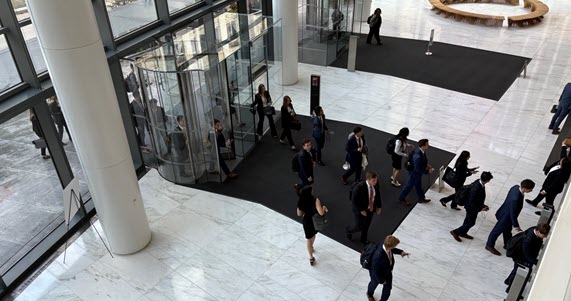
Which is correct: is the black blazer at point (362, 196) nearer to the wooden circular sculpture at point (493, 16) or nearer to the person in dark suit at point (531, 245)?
the person in dark suit at point (531, 245)

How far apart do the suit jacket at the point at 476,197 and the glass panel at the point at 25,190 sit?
7334mm

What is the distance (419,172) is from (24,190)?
737cm

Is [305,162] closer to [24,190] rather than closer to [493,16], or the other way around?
[24,190]

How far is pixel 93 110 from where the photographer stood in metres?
6.07

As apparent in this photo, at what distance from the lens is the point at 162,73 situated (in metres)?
8.10

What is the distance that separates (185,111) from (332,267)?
3995 mm

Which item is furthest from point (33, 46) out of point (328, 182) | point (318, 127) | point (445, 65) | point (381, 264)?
point (445, 65)

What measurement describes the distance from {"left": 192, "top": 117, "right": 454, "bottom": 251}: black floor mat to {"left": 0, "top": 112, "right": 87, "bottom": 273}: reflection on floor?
2734 mm

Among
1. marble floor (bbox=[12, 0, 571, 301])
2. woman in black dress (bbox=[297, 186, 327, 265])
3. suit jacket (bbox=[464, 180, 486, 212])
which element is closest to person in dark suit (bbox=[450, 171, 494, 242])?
suit jacket (bbox=[464, 180, 486, 212])

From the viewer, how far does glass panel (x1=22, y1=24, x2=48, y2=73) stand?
23.7 feet

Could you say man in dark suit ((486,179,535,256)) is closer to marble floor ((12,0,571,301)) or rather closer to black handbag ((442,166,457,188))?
marble floor ((12,0,571,301))

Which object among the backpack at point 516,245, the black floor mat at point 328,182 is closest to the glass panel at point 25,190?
the black floor mat at point 328,182

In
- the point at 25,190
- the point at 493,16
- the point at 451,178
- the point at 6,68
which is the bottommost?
the point at 25,190

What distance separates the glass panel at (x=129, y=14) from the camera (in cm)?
881
